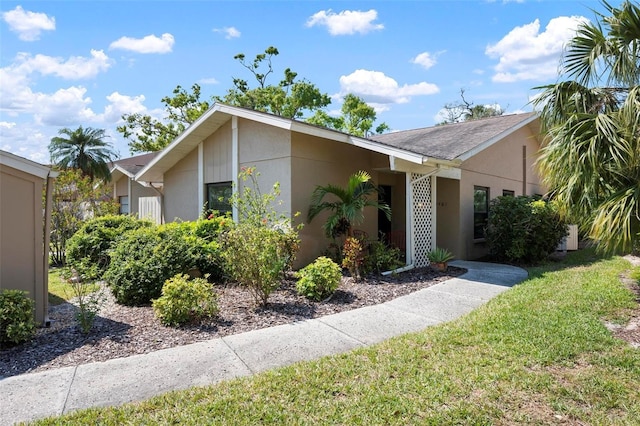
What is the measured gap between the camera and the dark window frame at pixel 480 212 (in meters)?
11.9

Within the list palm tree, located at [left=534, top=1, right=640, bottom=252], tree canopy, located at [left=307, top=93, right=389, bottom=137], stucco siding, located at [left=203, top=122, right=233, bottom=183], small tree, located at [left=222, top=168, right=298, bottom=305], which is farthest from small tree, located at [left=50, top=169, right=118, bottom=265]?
tree canopy, located at [left=307, top=93, right=389, bottom=137]

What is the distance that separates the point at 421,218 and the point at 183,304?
6.48m

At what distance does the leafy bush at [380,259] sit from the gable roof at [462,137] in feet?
7.86

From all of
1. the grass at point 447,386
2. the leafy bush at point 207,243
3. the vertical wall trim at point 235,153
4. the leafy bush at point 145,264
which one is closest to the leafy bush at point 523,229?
the grass at point 447,386

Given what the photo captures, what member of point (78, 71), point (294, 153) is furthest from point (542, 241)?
point (78, 71)

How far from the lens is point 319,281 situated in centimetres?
668

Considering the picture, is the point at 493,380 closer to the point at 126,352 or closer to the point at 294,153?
the point at 126,352

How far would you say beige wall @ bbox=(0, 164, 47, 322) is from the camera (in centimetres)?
532

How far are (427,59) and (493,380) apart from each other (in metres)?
12.4

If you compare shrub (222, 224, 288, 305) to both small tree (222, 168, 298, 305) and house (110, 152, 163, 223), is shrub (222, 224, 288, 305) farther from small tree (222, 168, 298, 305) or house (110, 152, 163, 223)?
house (110, 152, 163, 223)

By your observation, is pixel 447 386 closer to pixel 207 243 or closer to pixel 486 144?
pixel 207 243

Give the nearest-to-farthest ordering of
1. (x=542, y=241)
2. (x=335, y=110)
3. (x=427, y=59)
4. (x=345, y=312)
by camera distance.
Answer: (x=345, y=312) → (x=542, y=241) → (x=427, y=59) → (x=335, y=110)

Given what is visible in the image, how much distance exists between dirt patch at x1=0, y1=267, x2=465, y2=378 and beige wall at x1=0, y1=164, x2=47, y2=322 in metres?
0.73

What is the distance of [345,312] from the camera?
609cm
